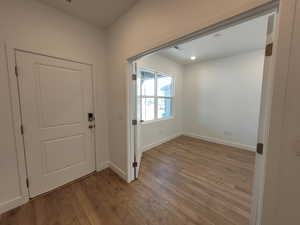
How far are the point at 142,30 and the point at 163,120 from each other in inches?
106

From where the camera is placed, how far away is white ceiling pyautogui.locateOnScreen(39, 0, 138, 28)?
67.6 inches

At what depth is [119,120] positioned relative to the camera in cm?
223

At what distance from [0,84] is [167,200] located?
2560 millimetres

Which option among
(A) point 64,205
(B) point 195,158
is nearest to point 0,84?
(A) point 64,205

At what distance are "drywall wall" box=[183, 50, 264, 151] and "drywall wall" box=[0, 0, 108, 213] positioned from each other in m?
3.41

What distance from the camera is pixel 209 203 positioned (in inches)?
67.2

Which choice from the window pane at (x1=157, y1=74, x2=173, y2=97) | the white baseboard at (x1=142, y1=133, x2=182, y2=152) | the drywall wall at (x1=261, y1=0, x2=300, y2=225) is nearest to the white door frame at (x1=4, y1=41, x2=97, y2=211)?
the white baseboard at (x1=142, y1=133, x2=182, y2=152)

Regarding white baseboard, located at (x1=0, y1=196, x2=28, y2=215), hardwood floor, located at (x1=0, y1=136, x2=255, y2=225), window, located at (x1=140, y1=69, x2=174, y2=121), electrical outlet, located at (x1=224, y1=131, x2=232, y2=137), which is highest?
window, located at (x1=140, y1=69, x2=174, y2=121)

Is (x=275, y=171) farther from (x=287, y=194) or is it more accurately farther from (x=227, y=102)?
(x=227, y=102)

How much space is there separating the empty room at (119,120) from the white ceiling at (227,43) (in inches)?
1.4

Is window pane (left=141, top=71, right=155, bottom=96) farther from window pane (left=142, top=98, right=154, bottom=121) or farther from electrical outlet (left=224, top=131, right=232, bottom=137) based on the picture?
electrical outlet (left=224, top=131, right=232, bottom=137)

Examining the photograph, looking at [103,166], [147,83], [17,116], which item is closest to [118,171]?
[103,166]

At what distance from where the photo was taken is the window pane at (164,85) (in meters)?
3.79

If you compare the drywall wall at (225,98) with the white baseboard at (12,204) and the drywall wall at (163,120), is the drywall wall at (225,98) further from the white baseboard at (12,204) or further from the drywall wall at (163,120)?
the white baseboard at (12,204)
